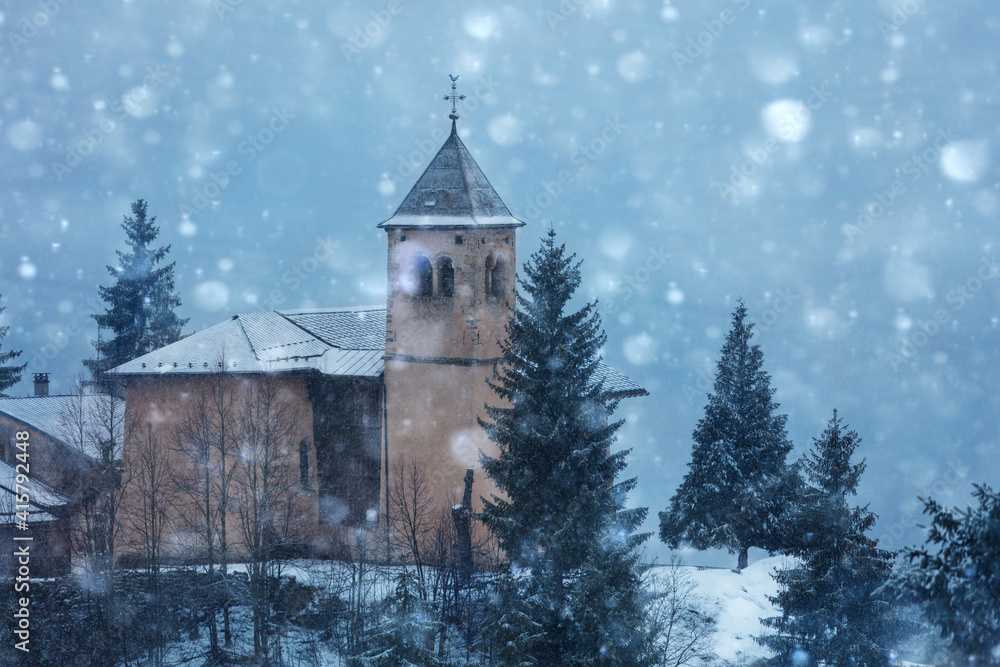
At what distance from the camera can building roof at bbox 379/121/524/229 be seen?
24.6m

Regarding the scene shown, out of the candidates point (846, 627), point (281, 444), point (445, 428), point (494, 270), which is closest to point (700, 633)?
point (846, 627)


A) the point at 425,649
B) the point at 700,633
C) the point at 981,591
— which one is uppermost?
the point at 981,591

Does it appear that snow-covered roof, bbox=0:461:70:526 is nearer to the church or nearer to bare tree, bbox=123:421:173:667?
bare tree, bbox=123:421:173:667

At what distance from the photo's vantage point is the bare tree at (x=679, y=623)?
65.1ft

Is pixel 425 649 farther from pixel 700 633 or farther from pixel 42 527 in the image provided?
pixel 42 527

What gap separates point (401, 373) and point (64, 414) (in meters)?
11.5

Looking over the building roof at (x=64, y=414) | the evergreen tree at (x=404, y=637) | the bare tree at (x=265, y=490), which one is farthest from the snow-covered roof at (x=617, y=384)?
the building roof at (x=64, y=414)

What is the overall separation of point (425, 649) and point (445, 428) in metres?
9.12

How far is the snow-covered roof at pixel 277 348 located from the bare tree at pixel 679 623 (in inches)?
400

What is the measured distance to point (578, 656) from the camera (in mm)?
17906

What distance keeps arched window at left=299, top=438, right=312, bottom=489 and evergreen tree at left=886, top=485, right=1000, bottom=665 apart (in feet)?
61.9

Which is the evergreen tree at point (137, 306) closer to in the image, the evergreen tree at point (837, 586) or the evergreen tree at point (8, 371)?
the evergreen tree at point (8, 371)

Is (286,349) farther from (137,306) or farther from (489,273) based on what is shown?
(137,306)

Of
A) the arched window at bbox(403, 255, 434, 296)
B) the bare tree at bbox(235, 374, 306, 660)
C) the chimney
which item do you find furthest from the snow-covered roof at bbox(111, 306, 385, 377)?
the chimney
